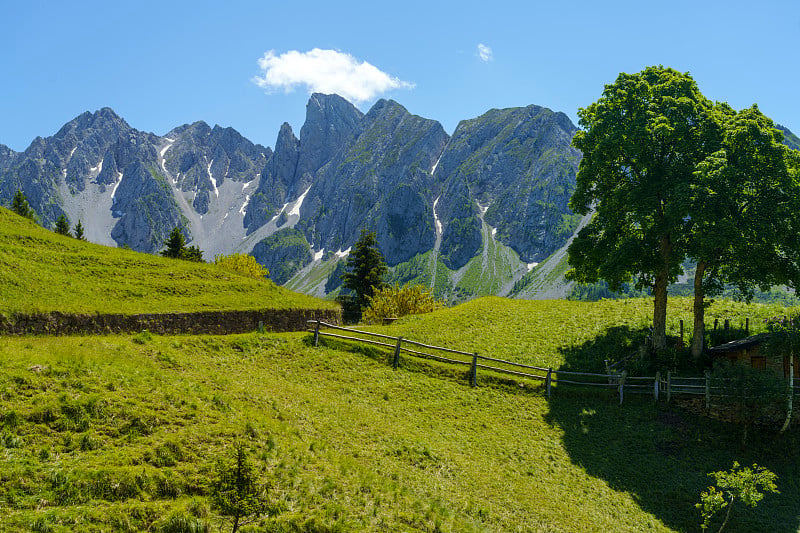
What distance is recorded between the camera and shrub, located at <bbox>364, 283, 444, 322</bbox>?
51625 millimetres

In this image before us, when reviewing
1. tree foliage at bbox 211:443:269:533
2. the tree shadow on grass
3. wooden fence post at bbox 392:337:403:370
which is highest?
wooden fence post at bbox 392:337:403:370

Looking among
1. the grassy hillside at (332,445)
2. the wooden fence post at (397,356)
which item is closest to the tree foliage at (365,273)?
the wooden fence post at (397,356)

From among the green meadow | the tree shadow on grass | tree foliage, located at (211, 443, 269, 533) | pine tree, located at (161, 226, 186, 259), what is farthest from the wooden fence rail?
pine tree, located at (161, 226, 186, 259)

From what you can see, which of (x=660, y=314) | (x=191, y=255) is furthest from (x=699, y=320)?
(x=191, y=255)

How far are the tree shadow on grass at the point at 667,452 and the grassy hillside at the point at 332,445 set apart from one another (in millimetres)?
87

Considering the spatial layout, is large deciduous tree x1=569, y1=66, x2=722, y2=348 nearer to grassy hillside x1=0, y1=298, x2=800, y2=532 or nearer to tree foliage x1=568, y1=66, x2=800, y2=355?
tree foliage x1=568, y1=66, x2=800, y2=355

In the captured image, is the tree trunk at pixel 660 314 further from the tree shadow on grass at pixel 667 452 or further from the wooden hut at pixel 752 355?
the tree shadow on grass at pixel 667 452

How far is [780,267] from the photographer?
85.7ft

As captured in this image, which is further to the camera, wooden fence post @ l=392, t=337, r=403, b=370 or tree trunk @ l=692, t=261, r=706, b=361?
tree trunk @ l=692, t=261, r=706, b=361

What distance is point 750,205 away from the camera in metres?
25.7

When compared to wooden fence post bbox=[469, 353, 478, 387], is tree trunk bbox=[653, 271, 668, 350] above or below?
above

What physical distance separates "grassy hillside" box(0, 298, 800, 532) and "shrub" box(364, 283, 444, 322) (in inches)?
898

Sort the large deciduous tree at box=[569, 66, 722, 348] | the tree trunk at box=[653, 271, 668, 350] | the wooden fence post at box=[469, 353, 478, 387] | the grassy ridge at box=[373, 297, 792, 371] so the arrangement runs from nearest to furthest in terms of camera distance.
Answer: the wooden fence post at box=[469, 353, 478, 387] → the large deciduous tree at box=[569, 66, 722, 348] → the tree trunk at box=[653, 271, 668, 350] → the grassy ridge at box=[373, 297, 792, 371]

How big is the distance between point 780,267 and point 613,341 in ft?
36.1
